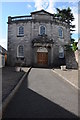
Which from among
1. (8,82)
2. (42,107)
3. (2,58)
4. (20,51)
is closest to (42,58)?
(20,51)

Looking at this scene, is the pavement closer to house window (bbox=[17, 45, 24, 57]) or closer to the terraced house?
the terraced house

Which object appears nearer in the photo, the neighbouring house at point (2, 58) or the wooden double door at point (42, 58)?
the neighbouring house at point (2, 58)

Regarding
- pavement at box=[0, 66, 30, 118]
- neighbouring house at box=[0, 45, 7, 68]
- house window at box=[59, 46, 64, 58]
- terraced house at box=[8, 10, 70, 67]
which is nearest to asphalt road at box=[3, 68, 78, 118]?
pavement at box=[0, 66, 30, 118]

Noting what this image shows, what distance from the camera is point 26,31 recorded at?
27.3 meters

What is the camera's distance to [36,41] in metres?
25.9

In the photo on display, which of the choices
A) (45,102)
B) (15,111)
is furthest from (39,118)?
(45,102)

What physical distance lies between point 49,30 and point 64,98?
69.0ft

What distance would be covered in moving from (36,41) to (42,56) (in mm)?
2810

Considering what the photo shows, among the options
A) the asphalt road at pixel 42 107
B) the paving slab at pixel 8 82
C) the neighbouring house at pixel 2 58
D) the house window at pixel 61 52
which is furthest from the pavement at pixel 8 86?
the house window at pixel 61 52

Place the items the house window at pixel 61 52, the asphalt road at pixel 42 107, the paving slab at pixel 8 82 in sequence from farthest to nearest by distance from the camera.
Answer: the house window at pixel 61 52 → the paving slab at pixel 8 82 → the asphalt road at pixel 42 107

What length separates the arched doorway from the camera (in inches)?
1051

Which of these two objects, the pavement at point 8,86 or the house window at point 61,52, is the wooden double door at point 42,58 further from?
the pavement at point 8,86

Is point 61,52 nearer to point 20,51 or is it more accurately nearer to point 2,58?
point 20,51

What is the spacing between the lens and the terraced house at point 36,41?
2650cm
